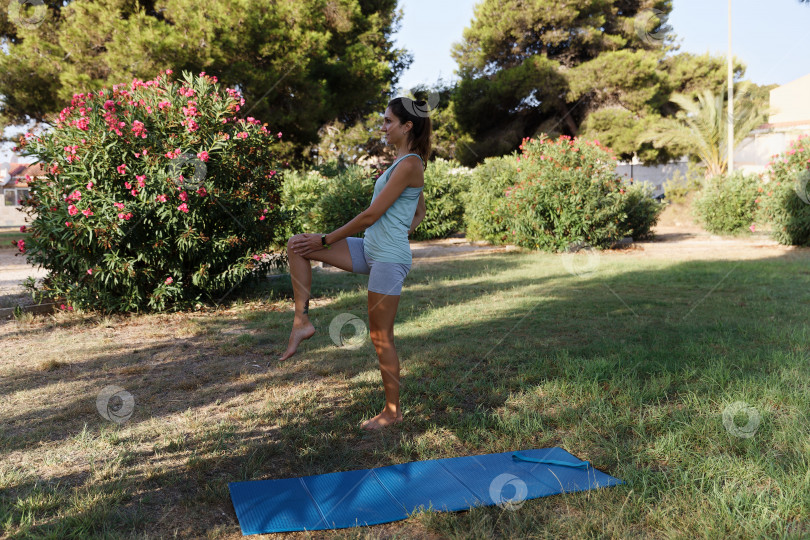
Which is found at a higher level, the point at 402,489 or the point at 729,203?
the point at 729,203

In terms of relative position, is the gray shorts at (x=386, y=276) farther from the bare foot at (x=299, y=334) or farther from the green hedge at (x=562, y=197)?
the green hedge at (x=562, y=197)

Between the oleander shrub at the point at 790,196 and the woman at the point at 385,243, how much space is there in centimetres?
1254

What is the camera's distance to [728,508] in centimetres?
247

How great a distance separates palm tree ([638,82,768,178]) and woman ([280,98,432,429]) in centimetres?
2402

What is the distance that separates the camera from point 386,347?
3404mm

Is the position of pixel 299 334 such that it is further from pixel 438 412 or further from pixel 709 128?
pixel 709 128

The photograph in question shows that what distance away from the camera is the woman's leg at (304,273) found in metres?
3.29

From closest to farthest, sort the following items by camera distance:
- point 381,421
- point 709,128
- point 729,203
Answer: point 381,421, point 729,203, point 709,128

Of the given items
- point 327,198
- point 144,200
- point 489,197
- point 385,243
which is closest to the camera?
point 385,243

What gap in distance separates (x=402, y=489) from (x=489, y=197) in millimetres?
12317

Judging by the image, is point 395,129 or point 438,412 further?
point 438,412

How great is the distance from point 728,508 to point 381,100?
1150 inches

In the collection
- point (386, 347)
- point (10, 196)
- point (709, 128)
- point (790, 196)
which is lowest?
point (386, 347)

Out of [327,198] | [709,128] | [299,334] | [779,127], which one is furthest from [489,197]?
[779,127]
